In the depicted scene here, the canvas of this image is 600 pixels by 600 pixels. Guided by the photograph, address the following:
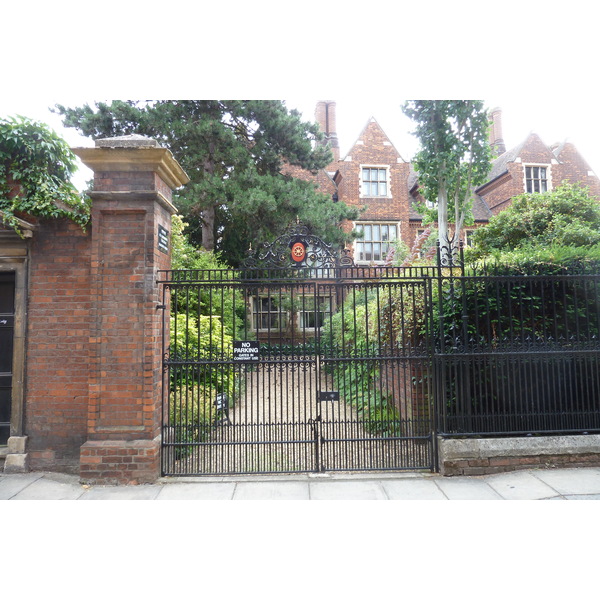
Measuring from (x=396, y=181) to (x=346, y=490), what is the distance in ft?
76.2

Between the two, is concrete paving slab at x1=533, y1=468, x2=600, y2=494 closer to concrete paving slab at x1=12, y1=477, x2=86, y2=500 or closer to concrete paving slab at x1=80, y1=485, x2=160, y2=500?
concrete paving slab at x1=80, y1=485, x2=160, y2=500

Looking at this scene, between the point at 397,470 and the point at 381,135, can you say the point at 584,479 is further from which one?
the point at 381,135

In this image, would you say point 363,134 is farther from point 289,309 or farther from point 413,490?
point 413,490

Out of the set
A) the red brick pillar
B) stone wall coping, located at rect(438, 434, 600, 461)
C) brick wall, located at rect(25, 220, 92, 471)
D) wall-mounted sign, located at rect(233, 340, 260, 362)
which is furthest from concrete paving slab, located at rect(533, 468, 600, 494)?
brick wall, located at rect(25, 220, 92, 471)

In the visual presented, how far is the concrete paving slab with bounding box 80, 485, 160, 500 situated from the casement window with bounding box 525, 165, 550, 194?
2639cm

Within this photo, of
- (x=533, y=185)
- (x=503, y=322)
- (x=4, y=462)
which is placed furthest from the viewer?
(x=533, y=185)

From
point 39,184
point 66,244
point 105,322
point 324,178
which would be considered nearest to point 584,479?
point 105,322

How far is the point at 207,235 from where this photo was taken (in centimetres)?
1639

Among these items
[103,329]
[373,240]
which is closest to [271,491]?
[103,329]

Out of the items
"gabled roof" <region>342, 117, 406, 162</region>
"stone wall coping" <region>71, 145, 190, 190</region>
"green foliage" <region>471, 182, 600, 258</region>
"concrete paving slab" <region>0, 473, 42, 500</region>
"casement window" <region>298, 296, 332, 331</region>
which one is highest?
"gabled roof" <region>342, 117, 406, 162</region>

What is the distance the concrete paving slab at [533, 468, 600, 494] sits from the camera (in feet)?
15.2

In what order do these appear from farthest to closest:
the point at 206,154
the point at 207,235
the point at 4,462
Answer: the point at 207,235
the point at 206,154
the point at 4,462

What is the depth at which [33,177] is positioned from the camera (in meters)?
5.43

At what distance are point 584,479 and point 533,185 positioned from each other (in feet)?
79.2
